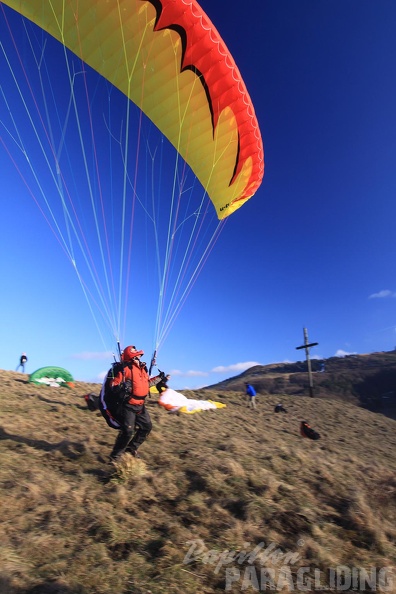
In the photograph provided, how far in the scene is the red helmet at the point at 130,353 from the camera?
6.01 metres

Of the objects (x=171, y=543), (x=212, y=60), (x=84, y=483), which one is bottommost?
(x=171, y=543)

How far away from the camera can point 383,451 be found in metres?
13.0

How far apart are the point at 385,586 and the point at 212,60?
1006cm

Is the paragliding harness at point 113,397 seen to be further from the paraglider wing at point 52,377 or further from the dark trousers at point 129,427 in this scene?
the paraglider wing at point 52,377

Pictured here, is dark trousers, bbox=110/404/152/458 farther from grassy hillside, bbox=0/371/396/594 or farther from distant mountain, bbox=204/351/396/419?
distant mountain, bbox=204/351/396/419

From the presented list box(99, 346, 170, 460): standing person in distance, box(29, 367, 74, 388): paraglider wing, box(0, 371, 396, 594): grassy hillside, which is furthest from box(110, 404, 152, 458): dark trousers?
box(29, 367, 74, 388): paraglider wing

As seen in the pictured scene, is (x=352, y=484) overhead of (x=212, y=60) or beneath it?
beneath

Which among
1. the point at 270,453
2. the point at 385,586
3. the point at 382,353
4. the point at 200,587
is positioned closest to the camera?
the point at 200,587

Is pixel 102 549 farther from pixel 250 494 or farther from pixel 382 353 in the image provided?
pixel 382 353

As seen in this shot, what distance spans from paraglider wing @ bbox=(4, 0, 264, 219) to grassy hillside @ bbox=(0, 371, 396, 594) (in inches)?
304

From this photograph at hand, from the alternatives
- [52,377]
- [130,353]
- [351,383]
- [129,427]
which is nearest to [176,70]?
[130,353]

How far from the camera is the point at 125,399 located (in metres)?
5.68

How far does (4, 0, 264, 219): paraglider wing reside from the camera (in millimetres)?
7379

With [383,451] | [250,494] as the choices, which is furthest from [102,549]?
[383,451]
